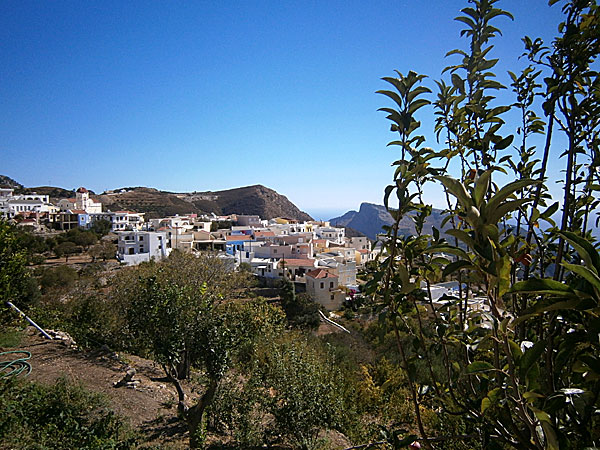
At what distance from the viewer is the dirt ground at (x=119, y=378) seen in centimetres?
530

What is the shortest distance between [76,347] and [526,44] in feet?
33.5

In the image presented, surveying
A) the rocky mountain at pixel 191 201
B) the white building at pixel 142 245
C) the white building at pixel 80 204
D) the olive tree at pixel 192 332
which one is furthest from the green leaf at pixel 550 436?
the rocky mountain at pixel 191 201

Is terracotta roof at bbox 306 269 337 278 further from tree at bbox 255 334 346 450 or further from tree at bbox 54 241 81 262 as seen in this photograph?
tree at bbox 54 241 81 262

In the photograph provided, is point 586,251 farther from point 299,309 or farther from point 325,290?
point 325,290

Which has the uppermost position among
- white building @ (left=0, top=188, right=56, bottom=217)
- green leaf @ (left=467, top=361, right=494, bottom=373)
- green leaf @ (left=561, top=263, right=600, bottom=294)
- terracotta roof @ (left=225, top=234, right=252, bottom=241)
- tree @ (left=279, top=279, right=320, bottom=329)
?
white building @ (left=0, top=188, right=56, bottom=217)

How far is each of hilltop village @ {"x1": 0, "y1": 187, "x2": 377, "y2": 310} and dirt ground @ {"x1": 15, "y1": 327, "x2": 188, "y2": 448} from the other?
12501 millimetres

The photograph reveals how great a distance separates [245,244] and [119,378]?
86.9 feet

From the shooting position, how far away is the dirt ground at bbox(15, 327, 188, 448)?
209 inches

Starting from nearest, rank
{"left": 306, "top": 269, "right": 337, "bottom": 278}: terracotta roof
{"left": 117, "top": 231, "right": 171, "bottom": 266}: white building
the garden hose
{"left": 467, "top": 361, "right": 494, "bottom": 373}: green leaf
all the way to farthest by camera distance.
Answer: {"left": 467, "top": 361, "right": 494, "bottom": 373}: green leaf → the garden hose → {"left": 306, "top": 269, "right": 337, "bottom": 278}: terracotta roof → {"left": 117, "top": 231, "right": 171, "bottom": 266}: white building

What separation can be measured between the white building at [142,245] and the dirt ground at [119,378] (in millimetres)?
21055

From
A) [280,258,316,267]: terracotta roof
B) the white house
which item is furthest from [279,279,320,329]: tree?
[280,258,316,267]: terracotta roof

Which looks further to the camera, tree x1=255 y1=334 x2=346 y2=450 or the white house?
the white house

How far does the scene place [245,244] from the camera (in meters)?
33.4

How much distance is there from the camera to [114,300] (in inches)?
408
